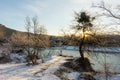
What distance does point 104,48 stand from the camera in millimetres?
26875

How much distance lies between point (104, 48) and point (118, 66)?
9.11ft

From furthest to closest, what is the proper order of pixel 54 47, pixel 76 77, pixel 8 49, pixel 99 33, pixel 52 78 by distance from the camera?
pixel 54 47, pixel 8 49, pixel 99 33, pixel 76 77, pixel 52 78

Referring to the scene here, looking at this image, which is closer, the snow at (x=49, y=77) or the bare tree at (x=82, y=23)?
the snow at (x=49, y=77)

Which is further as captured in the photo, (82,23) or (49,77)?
(82,23)

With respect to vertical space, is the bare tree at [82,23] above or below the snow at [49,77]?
above

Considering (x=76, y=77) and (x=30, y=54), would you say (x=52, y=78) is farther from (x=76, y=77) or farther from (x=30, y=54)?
(x=30, y=54)

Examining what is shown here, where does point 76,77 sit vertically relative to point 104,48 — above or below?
below

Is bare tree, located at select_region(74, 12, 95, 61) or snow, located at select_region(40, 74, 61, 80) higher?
bare tree, located at select_region(74, 12, 95, 61)

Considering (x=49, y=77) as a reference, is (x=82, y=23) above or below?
above

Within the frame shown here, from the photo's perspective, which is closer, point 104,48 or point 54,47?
point 104,48

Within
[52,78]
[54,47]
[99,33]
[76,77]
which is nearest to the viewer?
[52,78]

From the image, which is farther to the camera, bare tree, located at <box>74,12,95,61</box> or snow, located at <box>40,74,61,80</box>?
bare tree, located at <box>74,12,95,61</box>

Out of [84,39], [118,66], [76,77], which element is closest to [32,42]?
[84,39]

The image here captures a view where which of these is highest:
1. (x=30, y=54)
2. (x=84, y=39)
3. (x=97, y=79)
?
(x=84, y=39)
